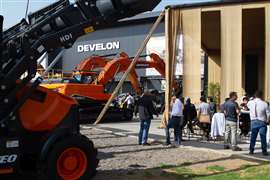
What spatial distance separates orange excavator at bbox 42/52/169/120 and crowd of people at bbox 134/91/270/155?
7693mm

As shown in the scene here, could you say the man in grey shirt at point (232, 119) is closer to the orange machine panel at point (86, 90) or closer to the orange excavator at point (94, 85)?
the orange excavator at point (94, 85)

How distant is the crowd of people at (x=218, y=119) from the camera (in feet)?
41.4

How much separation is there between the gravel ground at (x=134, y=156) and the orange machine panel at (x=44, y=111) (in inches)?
61.7

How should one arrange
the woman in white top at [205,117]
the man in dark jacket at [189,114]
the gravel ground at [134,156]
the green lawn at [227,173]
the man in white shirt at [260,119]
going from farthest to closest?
1. the man in dark jacket at [189,114]
2. the woman in white top at [205,117]
3. the man in white shirt at [260,119]
4. the gravel ground at [134,156]
5. the green lawn at [227,173]

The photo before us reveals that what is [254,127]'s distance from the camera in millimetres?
12617

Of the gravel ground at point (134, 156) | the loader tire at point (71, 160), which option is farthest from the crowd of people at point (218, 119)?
the loader tire at point (71, 160)

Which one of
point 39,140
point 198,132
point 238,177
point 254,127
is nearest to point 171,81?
point 198,132

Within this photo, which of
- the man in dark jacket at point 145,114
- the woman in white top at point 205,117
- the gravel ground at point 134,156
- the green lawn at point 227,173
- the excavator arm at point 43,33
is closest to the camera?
the excavator arm at point 43,33

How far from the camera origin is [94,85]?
24.6 meters

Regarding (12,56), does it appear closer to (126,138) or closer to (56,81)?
(126,138)

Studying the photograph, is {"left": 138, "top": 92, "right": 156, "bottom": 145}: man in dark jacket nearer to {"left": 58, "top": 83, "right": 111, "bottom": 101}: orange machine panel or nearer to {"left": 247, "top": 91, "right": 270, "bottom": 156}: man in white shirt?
{"left": 247, "top": 91, "right": 270, "bottom": 156}: man in white shirt

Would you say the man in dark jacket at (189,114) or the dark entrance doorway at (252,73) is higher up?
the dark entrance doorway at (252,73)

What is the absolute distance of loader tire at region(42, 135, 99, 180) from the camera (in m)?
8.19

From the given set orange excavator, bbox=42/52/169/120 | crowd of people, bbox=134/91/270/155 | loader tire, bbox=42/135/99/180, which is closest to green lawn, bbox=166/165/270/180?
loader tire, bbox=42/135/99/180
